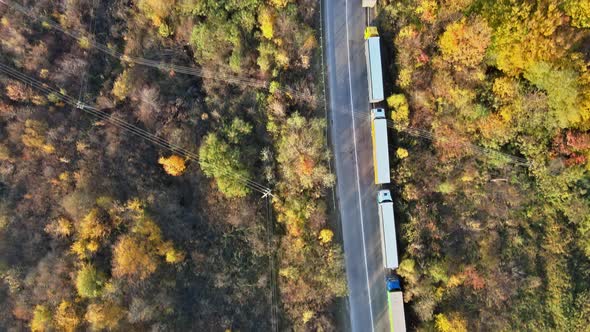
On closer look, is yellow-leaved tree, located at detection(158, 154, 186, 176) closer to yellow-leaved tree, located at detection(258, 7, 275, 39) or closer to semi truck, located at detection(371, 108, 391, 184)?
yellow-leaved tree, located at detection(258, 7, 275, 39)

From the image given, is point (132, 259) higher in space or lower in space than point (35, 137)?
lower

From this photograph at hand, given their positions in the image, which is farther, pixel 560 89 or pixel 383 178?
pixel 383 178

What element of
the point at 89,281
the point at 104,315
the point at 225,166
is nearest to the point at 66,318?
the point at 104,315

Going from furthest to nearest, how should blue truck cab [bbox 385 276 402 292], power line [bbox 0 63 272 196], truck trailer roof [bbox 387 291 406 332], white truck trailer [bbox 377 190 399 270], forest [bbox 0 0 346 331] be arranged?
power line [bbox 0 63 272 196] < blue truck cab [bbox 385 276 402 292] < white truck trailer [bbox 377 190 399 270] < truck trailer roof [bbox 387 291 406 332] < forest [bbox 0 0 346 331]

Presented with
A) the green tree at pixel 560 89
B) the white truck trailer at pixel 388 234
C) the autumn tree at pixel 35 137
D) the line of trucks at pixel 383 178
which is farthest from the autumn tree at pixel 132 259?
the green tree at pixel 560 89

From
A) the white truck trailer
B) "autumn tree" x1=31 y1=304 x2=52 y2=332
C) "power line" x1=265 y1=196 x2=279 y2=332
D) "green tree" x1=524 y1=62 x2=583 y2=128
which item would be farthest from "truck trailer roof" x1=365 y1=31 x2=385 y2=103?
"autumn tree" x1=31 y1=304 x2=52 y2=332

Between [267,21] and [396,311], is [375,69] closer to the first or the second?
[267,21]
